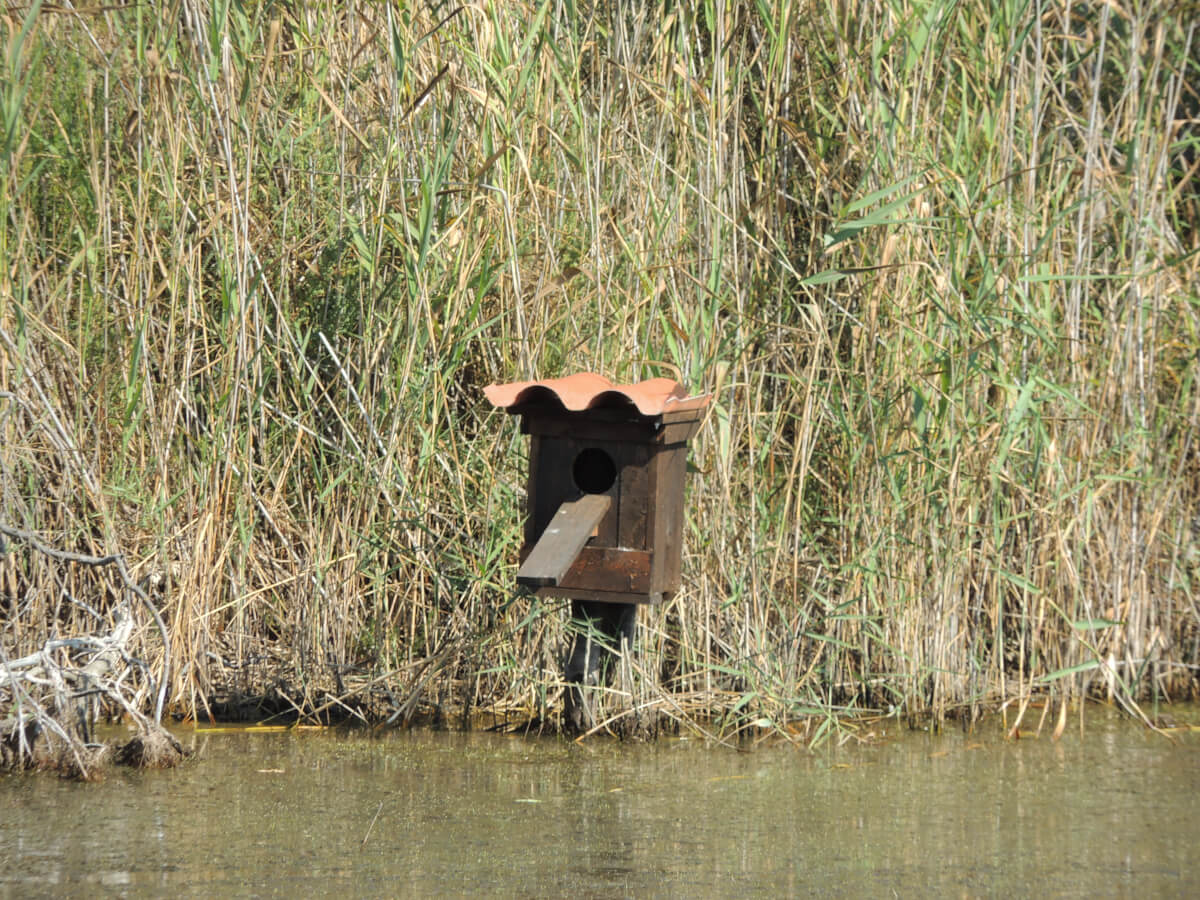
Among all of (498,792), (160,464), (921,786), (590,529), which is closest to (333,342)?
(160,464)

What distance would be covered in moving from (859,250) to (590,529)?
4.10 feet

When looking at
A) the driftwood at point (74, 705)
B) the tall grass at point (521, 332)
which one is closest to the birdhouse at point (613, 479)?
the tall grass at point (521, 332)

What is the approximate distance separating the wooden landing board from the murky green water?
567 mm

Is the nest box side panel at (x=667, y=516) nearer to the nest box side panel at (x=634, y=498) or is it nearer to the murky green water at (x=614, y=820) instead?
the nest box side panel at (x=634, y=498)

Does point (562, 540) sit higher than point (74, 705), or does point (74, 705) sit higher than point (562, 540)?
point (562, 540)

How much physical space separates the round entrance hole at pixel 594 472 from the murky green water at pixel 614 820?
70cm

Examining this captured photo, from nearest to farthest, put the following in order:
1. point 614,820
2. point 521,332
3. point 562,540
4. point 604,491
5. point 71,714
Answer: point 614,820, point 562,540, point 71,714, point 604,491, point 521,332

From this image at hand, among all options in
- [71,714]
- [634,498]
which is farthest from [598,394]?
[71,714]

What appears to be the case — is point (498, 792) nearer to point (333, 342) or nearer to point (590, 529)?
point (590, 529)

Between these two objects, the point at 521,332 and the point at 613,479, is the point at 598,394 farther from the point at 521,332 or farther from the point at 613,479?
the point at 521,332

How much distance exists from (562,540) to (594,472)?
395 mm

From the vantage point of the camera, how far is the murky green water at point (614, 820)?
2.88 meters

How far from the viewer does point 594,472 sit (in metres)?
3.72

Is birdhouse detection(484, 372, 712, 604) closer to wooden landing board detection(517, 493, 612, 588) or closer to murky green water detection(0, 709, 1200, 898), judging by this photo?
wooden landing board detection(517, 493, 612, 588)
